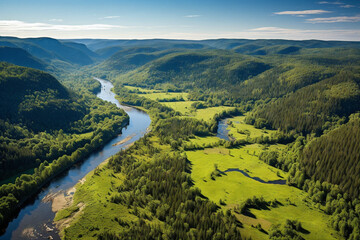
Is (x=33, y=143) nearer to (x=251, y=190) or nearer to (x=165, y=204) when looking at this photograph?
(x=165, y=204)

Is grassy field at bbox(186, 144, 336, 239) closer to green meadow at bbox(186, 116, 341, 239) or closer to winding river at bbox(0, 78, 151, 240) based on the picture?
green meadow at bbox(186, 116, 341, 239)

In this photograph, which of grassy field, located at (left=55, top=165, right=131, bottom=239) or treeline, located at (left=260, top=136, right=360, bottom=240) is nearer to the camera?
treeline, located at (left=260, top=136, right=360, bottom=240)

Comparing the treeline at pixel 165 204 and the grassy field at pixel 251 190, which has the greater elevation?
the treeline at pixel 165 204

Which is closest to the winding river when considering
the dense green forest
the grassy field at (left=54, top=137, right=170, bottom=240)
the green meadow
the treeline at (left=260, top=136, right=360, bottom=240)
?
the dense green forest

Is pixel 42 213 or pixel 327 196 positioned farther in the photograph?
pixel 327 196

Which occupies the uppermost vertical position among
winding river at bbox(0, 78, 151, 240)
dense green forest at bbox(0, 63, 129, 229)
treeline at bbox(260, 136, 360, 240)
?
dense green forest at bbox(0, 63, 129, 229)

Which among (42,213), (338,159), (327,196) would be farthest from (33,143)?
(338,159)

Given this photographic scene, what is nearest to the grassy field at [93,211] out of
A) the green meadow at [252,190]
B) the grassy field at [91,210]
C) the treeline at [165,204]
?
the grassy field at [91,210]

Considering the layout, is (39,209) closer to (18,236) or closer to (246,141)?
(18,236)

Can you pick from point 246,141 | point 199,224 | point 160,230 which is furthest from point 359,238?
point 246,141

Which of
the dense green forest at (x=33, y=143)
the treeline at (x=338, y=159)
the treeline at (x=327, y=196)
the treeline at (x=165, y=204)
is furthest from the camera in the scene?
the treeline at (x=338, y=159)

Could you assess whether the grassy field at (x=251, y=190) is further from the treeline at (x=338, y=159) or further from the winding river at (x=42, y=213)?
the winding river at (x=42, y=213)
